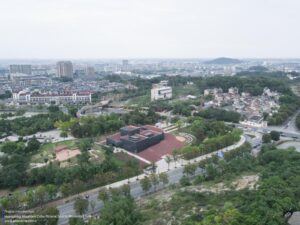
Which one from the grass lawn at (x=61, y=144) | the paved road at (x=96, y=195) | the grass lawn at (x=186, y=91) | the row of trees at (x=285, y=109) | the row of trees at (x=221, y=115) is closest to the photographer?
the paved road at (x=96, y=195)

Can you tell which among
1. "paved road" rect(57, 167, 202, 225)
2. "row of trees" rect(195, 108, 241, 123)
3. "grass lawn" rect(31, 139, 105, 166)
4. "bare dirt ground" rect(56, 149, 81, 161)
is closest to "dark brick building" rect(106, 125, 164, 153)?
"grass lawn" rect(31, 139, 105, 166)

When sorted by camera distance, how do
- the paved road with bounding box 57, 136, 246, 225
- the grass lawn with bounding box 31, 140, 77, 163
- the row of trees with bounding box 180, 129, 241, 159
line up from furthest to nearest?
the row of trees with bounding box 180, 129, 241, 159
the grass lawn with bounding box 31, 140, 77, 163
the paved road with bounding box 57, 136, 246, 225

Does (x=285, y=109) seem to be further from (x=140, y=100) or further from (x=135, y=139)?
(x=135, y=139)

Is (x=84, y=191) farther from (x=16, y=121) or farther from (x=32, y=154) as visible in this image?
(x=16, y=121)

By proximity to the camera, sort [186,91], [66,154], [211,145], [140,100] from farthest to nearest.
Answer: [186,91] → [140,100] → [211,145] → [66,154]

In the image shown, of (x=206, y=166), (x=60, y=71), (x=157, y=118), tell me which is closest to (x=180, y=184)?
(x=206, y=166)

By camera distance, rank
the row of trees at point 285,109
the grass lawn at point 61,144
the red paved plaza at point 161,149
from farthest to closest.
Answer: the row of trees at point 285,109 < the red paved plaza at point 161,149 < the grass lawn at point 61,144

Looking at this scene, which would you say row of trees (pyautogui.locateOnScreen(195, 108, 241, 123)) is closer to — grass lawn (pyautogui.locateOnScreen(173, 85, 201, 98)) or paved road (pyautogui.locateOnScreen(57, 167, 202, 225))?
grass lawn (pyautogui.locateOnScreen(173, 85, 201, 98))

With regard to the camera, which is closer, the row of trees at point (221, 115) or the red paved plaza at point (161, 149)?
the red paved plaza at point (161, 149)

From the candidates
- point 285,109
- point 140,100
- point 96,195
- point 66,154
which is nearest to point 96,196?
point 96,195

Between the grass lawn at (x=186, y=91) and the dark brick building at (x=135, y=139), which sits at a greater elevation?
the grass lawn at (x=186, y=91)

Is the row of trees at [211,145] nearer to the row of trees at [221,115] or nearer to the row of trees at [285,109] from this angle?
the row of trees at [221,115]

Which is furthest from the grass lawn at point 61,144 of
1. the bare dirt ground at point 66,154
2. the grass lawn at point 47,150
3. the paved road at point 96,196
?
the paved road at point 96,196
